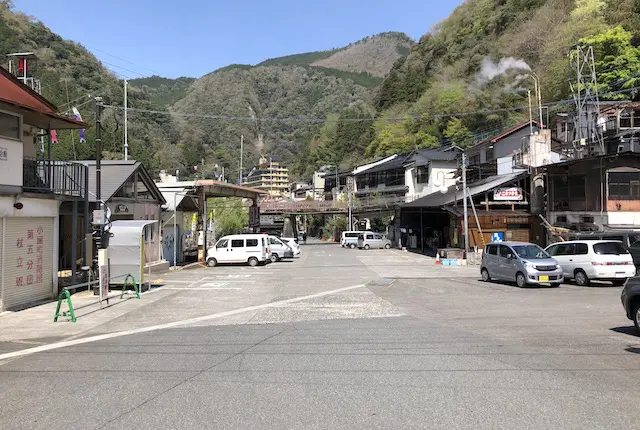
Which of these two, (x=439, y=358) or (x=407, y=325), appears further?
(x=407, y=325)

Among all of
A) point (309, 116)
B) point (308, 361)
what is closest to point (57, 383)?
point (308, 361)

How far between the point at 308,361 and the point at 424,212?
157 feet

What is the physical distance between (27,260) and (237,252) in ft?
56.8

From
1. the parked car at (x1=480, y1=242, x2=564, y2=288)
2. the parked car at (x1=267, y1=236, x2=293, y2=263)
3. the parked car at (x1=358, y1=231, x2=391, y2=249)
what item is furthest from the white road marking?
the parked car at (x1=358, y1=231, x2=391, y2=249)

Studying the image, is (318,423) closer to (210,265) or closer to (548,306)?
(548,306)

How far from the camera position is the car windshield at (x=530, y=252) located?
18.8m

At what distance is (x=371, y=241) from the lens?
53.5m

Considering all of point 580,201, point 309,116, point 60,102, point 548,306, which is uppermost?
point 309,116

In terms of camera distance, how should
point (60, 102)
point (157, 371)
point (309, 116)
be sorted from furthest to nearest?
1. point (309, 116)
2. point (60, 102)
3. point (157, 371)

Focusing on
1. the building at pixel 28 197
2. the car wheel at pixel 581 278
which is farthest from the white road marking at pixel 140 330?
the car wheel at pixel 581 278

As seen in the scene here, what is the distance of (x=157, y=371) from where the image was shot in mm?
7082

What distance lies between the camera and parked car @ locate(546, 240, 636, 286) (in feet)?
61.4

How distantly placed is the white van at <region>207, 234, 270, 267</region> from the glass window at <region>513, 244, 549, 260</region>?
648 inches

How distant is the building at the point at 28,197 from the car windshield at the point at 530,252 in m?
16.2
